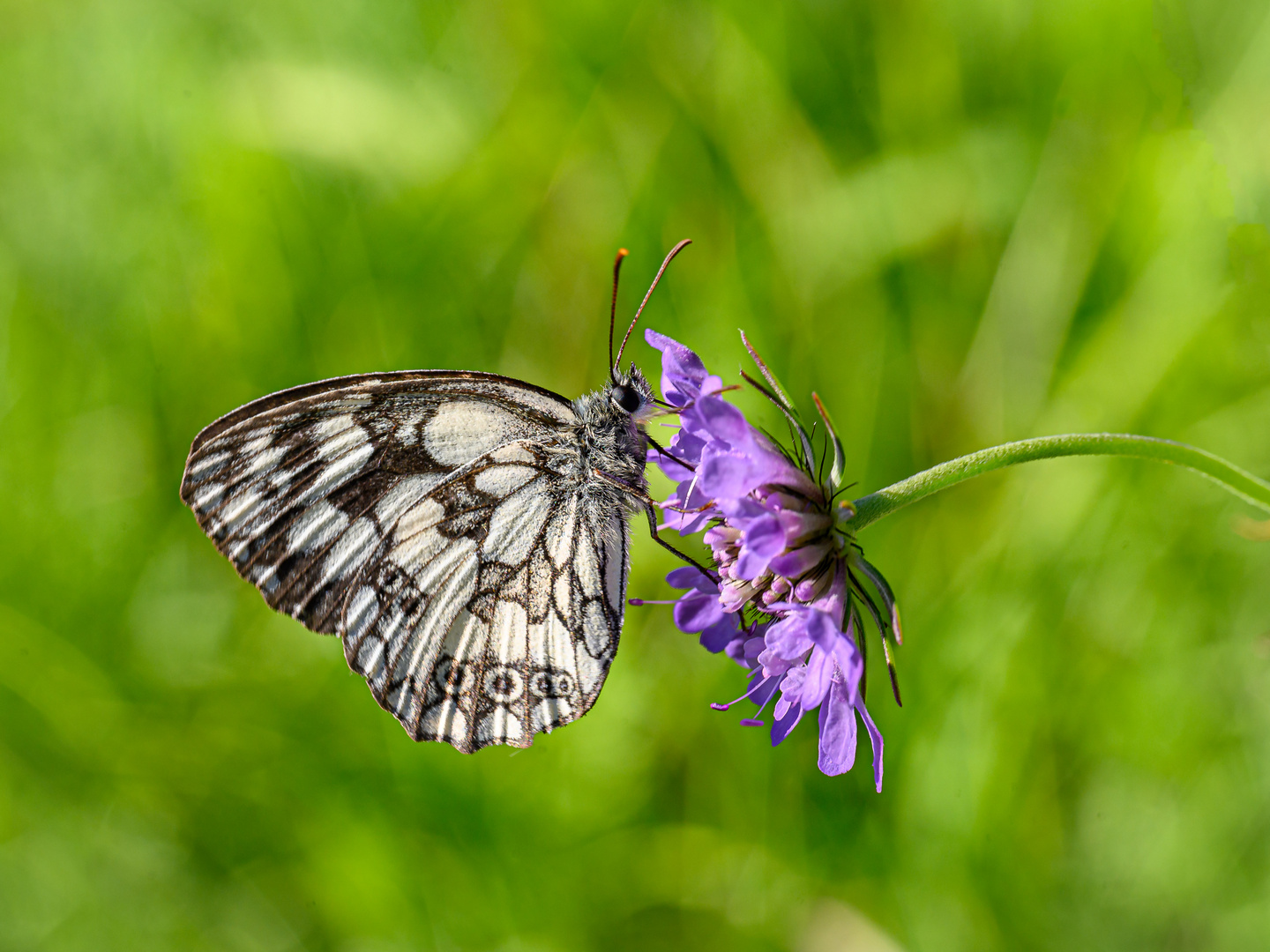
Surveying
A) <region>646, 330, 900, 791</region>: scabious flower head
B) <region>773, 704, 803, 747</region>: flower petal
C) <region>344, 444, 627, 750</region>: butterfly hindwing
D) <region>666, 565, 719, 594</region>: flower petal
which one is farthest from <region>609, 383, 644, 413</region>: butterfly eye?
<region>773, 704, 803, 747</region>: flower petal

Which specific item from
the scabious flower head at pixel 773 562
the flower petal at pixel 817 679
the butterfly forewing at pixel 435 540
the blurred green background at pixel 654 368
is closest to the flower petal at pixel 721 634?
the scabious flower head at pixel 773 562

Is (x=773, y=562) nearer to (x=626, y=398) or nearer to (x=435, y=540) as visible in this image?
(x=626, y=398)

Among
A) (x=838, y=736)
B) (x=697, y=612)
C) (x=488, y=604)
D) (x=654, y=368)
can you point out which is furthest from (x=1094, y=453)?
(x=654, y=368)

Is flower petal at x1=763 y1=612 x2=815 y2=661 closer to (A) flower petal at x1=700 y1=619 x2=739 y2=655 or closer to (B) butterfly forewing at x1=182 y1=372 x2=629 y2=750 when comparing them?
(A) flower petal at x1=700 y1=619 x2=739 y2=655

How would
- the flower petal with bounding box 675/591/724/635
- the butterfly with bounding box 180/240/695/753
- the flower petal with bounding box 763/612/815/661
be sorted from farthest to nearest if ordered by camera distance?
the butterfly with bounding box 180/240/695/753 → the flower petal with bounding box 675/591/724/635 → the flower petal with bounding box 763/612/815/661

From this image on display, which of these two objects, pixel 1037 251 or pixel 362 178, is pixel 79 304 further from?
pixel 1037 251
